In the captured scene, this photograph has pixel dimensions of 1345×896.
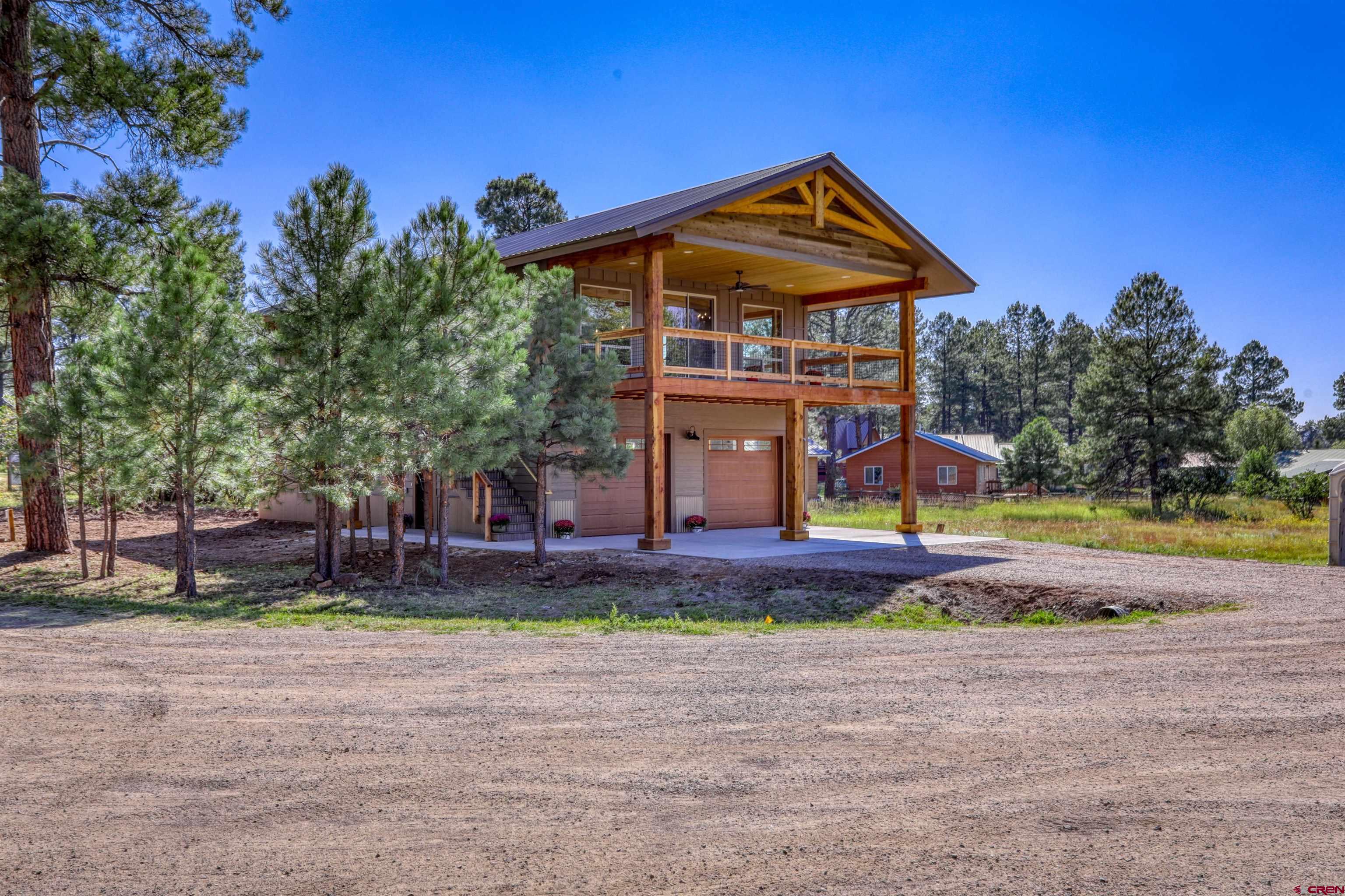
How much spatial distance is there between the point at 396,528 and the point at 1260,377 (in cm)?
7238

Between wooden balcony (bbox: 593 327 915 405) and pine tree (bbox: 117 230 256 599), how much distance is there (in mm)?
5659

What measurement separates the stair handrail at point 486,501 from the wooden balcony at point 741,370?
2936 mm

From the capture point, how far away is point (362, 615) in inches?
388

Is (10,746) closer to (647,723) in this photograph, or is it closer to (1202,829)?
(647,723)

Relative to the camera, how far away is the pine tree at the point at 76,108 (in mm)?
13172

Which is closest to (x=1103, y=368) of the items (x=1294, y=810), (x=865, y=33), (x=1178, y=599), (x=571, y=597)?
(x=865, y=33)

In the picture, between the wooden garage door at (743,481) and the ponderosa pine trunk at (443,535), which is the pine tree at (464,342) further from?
the wooden garage door at (743,481)

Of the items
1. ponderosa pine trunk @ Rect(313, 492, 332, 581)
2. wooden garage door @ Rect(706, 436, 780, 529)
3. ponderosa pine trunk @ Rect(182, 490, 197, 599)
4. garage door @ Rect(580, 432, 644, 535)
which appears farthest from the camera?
wooden garage door @ Rect(706, 436, 780, 529)

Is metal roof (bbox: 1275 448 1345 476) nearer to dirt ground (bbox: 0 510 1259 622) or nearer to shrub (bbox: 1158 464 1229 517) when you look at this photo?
shrub (bbox: 1158 464 1229 517)

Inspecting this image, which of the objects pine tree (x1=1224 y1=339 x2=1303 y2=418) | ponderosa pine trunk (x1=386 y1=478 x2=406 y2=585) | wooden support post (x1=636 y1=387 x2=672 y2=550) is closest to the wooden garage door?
wooden support post (x1=636 y1=387 x2=672 y2=550)

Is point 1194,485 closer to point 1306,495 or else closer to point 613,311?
point 1306,495

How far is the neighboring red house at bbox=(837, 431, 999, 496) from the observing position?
44281 millimetres

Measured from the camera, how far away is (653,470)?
16.0 metres

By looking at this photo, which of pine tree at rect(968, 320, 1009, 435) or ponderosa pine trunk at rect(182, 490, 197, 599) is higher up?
pine tree at rect(968, 320, 1009, 435)
